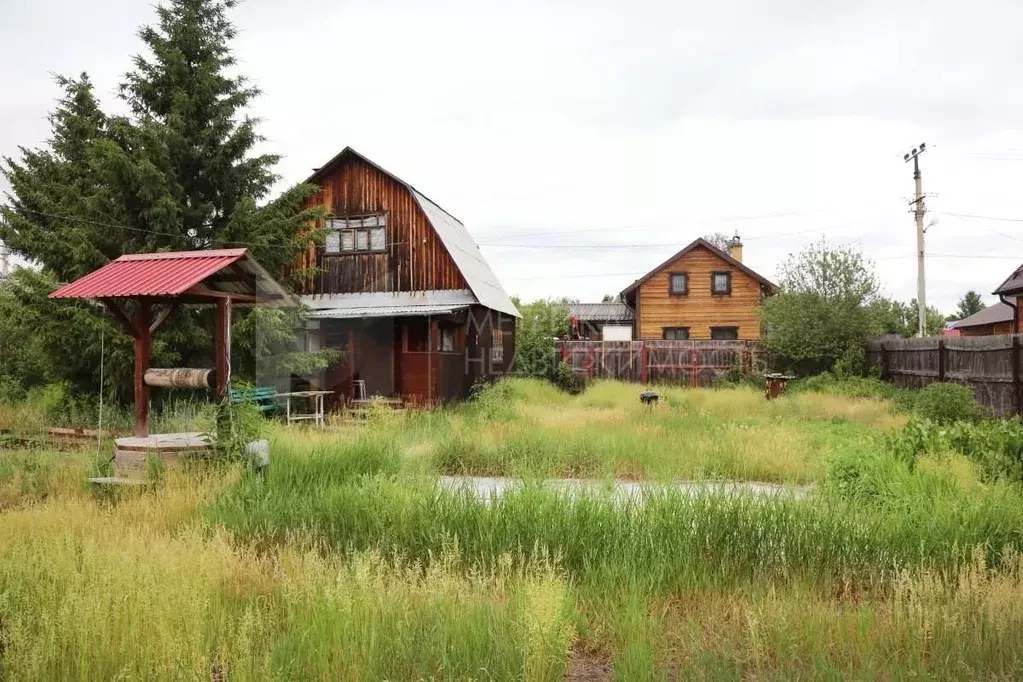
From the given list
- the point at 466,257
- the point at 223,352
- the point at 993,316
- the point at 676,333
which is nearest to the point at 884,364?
the point at 676,333

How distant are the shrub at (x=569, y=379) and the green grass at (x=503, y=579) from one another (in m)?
14.7

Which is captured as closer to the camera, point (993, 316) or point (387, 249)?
point (387, 249)

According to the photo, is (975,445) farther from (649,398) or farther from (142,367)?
(142,367)

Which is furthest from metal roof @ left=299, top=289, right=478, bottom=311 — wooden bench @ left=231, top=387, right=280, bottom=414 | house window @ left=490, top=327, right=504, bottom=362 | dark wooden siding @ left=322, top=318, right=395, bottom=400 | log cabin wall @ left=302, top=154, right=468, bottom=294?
wooden bench @ left=231, top=387, right=280, bottom=414

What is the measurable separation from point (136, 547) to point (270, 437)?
4208mm

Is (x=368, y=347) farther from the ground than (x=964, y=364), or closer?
farther from the ground

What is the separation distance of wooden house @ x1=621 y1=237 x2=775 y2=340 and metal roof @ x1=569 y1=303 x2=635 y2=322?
1010 cm

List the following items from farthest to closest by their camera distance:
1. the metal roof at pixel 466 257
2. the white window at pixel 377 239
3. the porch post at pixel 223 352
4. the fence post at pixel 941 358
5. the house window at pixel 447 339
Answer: the white window at pixel 377 239 → the metal roof at pixel 466 257 → the house window at pixel 447 339 → the fence post at pixel 941 358 → the porch post at pixel 223 352

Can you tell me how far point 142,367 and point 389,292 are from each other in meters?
11.7

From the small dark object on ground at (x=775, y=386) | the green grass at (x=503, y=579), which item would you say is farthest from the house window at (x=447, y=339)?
the green grass at (x=503, y=579)

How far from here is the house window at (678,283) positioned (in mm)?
31953

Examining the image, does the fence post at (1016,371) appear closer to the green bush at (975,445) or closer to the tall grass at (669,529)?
the green bush at (975,445)

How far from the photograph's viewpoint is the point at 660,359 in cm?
2623

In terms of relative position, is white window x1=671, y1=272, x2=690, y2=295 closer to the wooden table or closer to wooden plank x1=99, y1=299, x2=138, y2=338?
the wooden table
